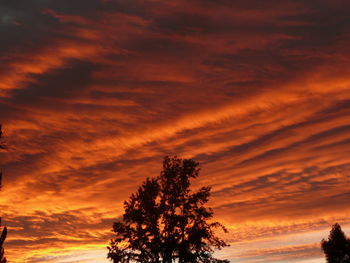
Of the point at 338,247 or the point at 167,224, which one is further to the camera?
the point at 338,247

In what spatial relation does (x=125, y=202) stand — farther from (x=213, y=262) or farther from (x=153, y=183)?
(x=213, y=262)

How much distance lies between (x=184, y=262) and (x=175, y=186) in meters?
6.66

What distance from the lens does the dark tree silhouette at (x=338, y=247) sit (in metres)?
82.8

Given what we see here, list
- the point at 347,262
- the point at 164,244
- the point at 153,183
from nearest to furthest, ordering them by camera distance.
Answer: the point at 164,244 → the point at 153,183 → the point at 347,262

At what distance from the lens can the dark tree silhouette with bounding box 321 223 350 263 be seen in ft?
272

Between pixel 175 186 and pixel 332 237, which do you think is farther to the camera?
pixel 332 237

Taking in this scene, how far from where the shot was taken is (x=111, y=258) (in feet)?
154

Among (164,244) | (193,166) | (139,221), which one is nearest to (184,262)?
(164,244)

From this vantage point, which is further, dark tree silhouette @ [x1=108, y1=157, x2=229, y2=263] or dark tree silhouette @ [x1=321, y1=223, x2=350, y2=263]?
dark tree silhouette @ [x1=321, y1=223, x2=350, y2=263]

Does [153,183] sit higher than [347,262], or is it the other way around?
[153,183]

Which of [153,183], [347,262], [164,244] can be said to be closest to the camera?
[164,244]

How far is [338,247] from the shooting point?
272ft

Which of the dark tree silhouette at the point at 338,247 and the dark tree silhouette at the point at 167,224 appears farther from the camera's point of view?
the dark tree silhouette at the point at 338,247

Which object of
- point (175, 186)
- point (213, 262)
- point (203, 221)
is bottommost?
point (213, 262)
